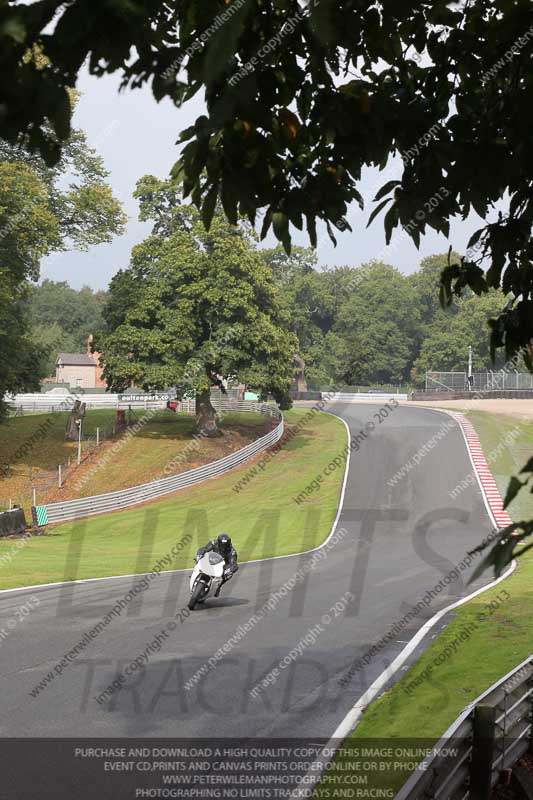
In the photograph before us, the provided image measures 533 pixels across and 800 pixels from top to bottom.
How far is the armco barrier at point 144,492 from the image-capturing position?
3322 cm

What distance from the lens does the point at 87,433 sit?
178ft

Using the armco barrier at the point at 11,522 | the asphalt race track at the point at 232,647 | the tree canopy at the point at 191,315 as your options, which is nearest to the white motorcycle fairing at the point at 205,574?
the asphalt race track at the point at 232,647

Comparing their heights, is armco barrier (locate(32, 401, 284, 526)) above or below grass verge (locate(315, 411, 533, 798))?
below

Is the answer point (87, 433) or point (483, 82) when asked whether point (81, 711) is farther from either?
point (87, 433)

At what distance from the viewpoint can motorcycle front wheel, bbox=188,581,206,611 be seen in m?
15.4

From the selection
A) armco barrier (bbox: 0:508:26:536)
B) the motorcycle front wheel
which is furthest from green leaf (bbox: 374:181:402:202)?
armco barrier (bbox: 0:508:26:536)

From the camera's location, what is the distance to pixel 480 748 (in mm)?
6426


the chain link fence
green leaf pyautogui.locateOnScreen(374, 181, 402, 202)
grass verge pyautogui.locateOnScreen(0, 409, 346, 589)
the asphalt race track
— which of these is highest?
green leaf pyautogui.locateOnScreen(374, 181, 402, 202)

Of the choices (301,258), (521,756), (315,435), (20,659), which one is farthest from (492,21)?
(301,258)

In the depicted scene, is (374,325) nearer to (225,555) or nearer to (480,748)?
(225,555)

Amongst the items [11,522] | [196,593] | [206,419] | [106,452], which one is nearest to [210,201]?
[196,593]

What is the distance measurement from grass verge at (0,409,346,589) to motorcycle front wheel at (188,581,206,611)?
505 centimetres

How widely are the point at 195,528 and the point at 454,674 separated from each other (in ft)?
69.5

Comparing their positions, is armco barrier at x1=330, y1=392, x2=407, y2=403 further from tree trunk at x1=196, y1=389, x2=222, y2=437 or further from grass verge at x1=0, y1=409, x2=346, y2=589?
grass verge at x1=0, y1=409, x2=346, y2=589
